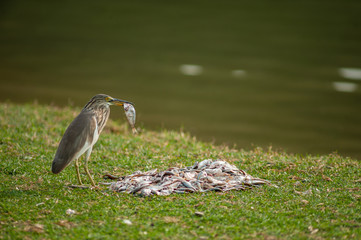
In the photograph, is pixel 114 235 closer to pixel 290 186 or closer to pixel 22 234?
pixel 22 234

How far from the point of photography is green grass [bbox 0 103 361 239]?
4.33m

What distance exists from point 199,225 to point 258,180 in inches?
65.1

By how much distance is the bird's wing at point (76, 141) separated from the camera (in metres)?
5.46

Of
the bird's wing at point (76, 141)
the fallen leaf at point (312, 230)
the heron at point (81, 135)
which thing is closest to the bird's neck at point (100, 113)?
the heron at point (81, 135)

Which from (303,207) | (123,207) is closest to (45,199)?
(123,207)

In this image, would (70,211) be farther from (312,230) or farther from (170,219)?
(312,230)

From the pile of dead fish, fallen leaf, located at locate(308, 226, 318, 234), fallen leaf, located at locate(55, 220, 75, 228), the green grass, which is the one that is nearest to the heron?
the green grass

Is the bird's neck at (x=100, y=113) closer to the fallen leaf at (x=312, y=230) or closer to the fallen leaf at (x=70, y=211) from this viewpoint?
the fallen leaf at (x=70, y=211)

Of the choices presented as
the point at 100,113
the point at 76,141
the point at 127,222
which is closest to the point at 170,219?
the point at 127,222

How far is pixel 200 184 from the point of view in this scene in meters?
5.70

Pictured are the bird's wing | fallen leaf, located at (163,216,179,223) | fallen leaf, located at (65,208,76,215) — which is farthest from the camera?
the bird's wing

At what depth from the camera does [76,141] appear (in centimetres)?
555

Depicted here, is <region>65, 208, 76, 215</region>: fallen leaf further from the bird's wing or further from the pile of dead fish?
the pile of dead fish

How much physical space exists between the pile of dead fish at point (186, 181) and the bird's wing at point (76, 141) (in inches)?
25.7
